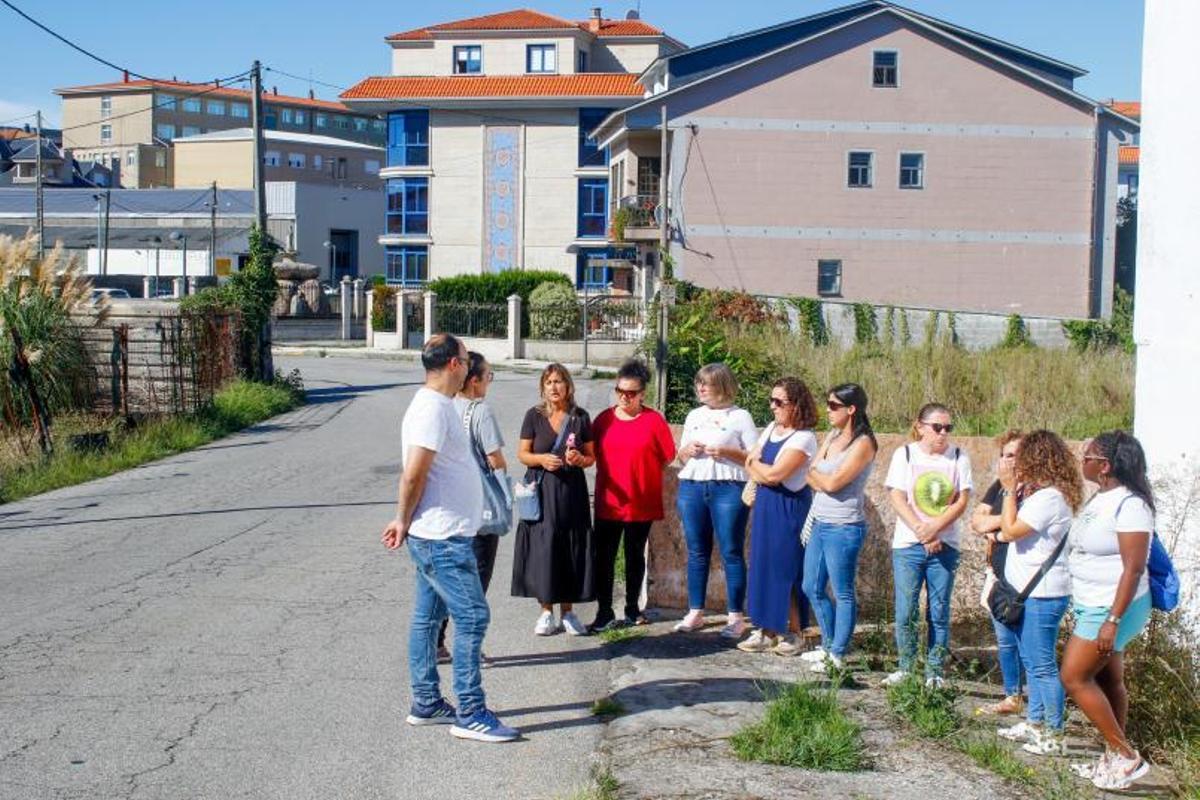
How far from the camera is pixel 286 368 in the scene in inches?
1409

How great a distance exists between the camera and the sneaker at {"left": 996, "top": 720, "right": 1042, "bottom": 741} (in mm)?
6648

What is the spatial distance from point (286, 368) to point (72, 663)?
2855cm

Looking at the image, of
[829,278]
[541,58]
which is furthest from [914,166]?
[541,58]

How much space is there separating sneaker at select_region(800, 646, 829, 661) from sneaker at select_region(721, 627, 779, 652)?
24 cm

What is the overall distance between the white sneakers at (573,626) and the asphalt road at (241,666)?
0.14 m

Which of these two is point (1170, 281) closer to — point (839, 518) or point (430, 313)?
point (839, 518)

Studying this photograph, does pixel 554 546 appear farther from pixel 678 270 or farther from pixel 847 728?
pixel 678 270

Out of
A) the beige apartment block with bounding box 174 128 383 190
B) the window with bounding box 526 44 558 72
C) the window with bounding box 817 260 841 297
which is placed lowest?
the window with bounding box 817 260 841 297

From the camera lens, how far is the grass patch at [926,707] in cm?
673

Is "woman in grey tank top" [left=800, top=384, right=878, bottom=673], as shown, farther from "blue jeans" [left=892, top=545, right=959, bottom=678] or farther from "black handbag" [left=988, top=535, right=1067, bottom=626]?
"black handbag" [left=988, top=535, right=1067, bottom=626]

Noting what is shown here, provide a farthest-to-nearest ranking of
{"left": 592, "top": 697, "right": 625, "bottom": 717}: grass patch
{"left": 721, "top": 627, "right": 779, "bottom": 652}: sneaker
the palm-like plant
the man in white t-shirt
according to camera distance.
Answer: the palm-like plant
{"left": 721, "top": 627, "right": 779, "bottom": 652}: sneaker
{"left": 592, "top": 697, "right": 625, "bottom": 717}: grass patch
the man in white t-shirt

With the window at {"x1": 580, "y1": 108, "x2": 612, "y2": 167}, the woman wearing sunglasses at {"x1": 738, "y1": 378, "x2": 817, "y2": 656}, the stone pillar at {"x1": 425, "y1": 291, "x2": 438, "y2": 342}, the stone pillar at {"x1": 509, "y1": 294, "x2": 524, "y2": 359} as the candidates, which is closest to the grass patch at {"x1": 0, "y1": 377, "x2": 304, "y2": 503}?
the woman wearing sunglasses at {"x1": 738, "y1": 378, "x2": 817, "y2": 656}

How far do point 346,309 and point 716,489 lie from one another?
133 feet

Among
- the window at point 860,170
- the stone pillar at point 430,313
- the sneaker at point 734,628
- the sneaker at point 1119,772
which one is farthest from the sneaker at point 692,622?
the stone pillar at point 430,313
